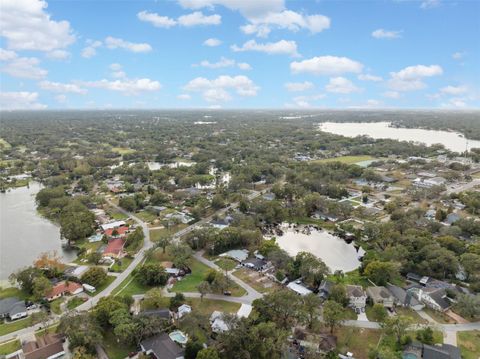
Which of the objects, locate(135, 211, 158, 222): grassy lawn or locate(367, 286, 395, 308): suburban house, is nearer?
locate(367, 286, 395, 308): suburban house

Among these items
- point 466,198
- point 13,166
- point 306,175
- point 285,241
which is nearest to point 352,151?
point 306,175

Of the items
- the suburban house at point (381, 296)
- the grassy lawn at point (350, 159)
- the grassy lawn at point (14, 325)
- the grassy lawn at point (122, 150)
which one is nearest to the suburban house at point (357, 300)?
the suburban house at point (381, 296)

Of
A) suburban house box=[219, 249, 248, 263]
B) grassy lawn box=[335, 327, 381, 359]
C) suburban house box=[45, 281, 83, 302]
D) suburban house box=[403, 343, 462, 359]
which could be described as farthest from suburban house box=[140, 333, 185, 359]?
suburban house box=[403, 343, 462, 359]

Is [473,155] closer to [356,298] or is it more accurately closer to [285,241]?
[285,241]

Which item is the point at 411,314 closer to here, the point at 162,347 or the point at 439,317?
the point at 439,317

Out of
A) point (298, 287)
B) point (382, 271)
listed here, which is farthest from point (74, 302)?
point (382, 271)

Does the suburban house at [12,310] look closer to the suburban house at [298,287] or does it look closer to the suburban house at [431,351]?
the suburban house at [298,287]

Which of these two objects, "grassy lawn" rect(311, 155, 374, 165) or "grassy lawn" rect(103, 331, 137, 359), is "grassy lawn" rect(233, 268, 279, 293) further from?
"grassy lawn" rect(311, 155, 374, 165)
